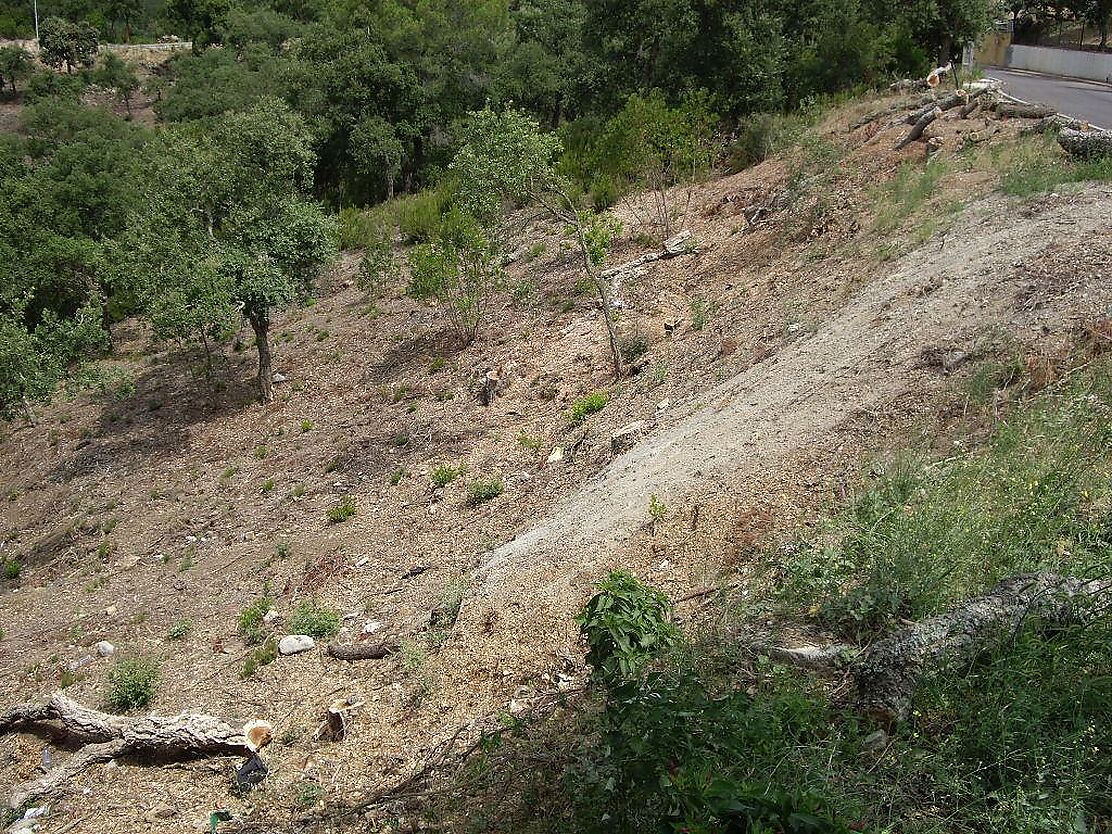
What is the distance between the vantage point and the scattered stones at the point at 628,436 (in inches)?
393

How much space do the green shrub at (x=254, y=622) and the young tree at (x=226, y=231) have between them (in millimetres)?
6672

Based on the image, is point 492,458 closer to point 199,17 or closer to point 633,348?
point 633,348

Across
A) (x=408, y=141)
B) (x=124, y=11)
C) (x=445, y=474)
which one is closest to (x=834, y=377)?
(x=445, y=474)

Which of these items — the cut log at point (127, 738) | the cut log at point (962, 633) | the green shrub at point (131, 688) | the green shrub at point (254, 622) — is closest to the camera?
the cut log at point (962, 633)

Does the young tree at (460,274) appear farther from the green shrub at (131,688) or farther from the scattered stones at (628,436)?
the green shrub at (131,688)

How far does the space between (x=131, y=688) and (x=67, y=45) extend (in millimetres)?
60623

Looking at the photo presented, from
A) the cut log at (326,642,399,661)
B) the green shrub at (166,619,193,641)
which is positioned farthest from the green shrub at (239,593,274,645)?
the cut log at (326,642,399,661)

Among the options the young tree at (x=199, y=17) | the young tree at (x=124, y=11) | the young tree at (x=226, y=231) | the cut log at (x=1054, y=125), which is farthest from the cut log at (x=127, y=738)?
the young tree at (x=124, y=11)

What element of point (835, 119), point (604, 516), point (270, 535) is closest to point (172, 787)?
point (604, 516)

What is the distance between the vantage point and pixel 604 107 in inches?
905

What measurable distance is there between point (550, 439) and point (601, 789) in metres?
8.06

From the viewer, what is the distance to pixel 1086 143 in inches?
423

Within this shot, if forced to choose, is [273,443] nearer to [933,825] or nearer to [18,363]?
[18,363]

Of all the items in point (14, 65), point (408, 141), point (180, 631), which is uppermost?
point (14, 65)
